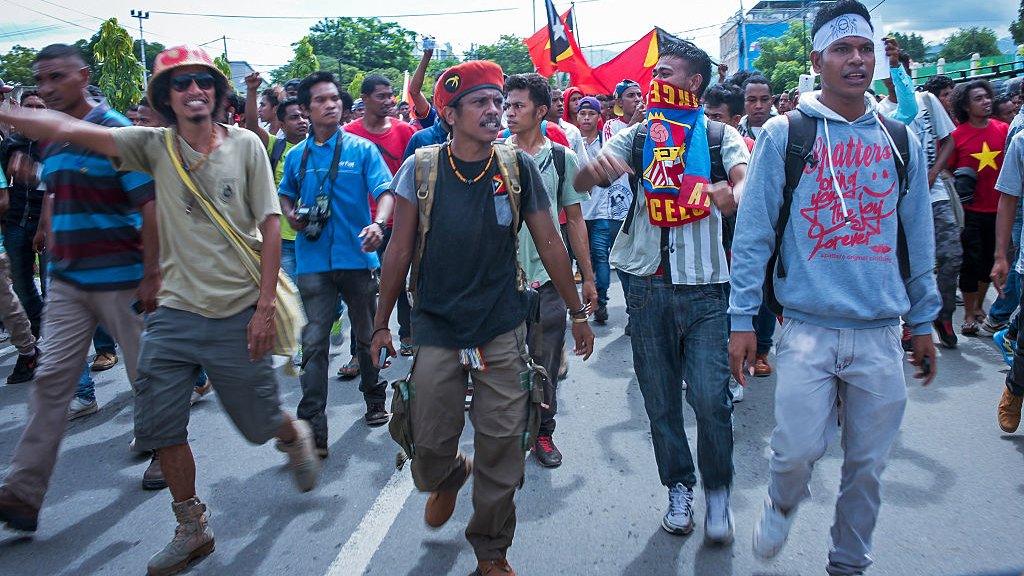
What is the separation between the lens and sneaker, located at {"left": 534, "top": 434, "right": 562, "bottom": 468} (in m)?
4.54

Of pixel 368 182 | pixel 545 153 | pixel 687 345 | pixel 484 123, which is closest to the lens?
pixel 484 123

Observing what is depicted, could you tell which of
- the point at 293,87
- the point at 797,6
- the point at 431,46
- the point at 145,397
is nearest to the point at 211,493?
the point at 145,397

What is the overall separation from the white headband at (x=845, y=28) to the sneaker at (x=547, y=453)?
258 centimetres

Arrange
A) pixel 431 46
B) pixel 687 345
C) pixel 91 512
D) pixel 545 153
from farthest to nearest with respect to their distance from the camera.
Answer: pixel 431 46 → pixel 545 153 → pixel 91 512 → pixel 687 345

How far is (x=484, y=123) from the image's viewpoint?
10.8 ft

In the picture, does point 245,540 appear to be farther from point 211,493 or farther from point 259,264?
point 259,264

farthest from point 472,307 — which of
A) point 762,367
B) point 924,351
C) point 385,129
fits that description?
point 385,129

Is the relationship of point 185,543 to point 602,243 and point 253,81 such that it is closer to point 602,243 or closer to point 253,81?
point 253,81

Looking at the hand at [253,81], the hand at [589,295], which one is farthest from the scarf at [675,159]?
the hand at [253,81]

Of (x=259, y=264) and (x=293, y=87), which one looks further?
(x=293, y=87)

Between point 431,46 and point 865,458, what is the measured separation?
5.18 metres

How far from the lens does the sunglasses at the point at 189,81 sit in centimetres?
357

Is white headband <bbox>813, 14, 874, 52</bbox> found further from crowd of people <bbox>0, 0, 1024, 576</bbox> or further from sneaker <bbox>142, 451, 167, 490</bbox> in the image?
sneaker <bbox>142, 451, 167, 490</bbox>

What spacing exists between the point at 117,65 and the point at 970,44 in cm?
8614
